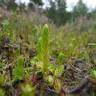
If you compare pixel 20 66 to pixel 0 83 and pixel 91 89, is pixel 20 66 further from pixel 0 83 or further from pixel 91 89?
pixel 91 89

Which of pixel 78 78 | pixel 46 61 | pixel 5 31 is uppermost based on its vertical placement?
pixel 5 31

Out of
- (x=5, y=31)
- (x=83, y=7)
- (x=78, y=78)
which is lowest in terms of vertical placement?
(x=78, y=78)

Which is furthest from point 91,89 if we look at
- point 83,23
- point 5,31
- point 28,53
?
point 83,23

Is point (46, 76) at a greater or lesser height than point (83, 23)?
lesser

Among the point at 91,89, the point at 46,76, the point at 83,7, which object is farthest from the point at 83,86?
the point at 83,7

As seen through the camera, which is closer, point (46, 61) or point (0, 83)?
point (0, 83)

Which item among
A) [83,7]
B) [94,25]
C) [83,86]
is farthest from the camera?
[83,7]

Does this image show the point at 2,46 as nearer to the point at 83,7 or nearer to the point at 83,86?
the point at 83,86

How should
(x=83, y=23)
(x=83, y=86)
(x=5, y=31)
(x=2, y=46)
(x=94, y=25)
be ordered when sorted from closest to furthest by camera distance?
(x=83, y=86), (x=2, y=46), (x=5, y=31), (x=83, y=23), (x=94, y=25)

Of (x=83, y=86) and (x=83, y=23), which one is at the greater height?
(x=83, y=23)
